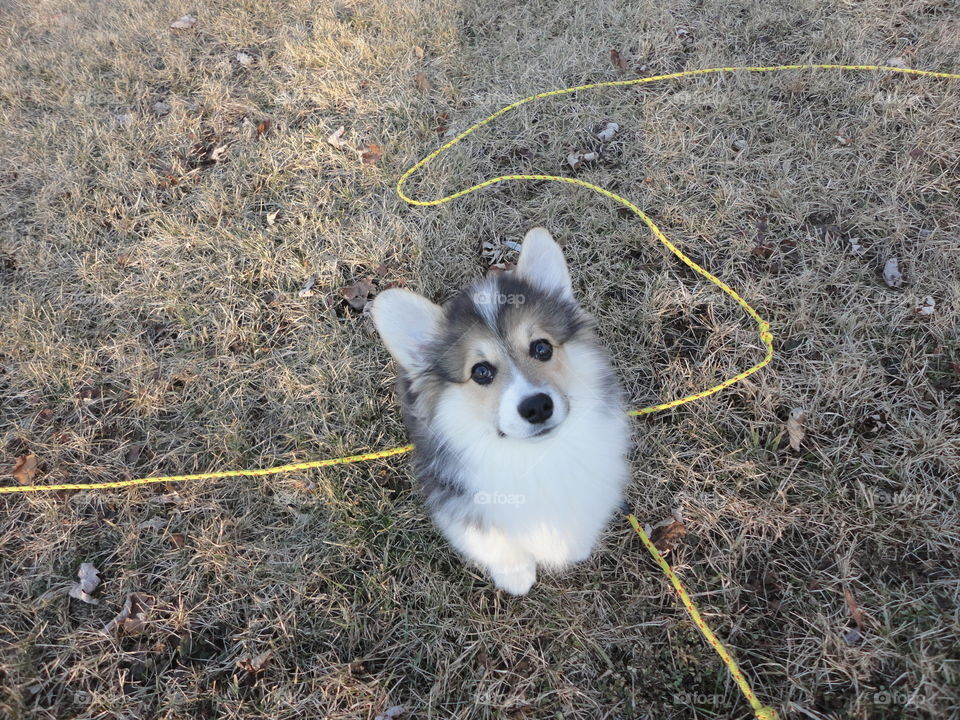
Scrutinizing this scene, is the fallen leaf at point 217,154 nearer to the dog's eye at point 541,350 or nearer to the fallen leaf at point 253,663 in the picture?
the dog's eye at point 541,350

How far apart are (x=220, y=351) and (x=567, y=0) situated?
4299 millimetres

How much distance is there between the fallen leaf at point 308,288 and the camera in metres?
3.25

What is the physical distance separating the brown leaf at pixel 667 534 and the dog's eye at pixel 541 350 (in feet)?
3.47

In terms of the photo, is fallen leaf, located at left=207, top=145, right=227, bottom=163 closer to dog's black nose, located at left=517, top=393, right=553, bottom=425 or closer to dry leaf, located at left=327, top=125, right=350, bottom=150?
dry leaf, located at left=327, top=125, right=350, bottom=150

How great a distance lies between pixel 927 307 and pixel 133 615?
13.5 ft

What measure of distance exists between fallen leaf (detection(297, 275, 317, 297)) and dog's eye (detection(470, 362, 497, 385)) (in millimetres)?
1760

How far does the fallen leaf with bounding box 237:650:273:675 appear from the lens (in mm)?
2141

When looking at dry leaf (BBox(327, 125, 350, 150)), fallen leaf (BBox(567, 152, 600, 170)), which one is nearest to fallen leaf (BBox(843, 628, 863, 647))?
fallen leaf (BBox(567, 152, 600, 170))

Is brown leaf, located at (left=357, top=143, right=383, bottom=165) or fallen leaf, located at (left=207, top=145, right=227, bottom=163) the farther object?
fallen leaf, located at (left=207, top=145, right=227, bottom=163)

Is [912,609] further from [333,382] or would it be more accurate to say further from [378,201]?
[378,201]

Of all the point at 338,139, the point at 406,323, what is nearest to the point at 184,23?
the point at 338,139

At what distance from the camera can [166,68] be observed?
464cm

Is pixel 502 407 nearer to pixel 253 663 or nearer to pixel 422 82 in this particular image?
pixel 253 663

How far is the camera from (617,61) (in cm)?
412
